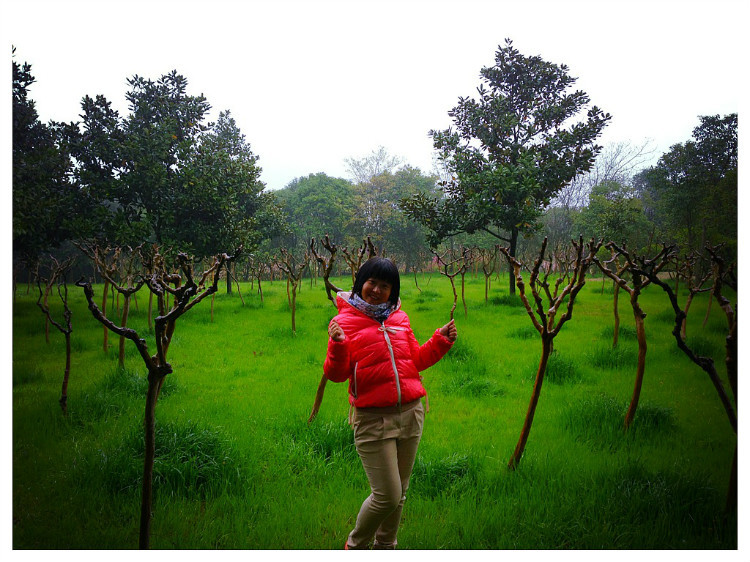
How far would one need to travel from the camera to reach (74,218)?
2.84 meters

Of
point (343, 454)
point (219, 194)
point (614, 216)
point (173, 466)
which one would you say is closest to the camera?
point (173, 466)

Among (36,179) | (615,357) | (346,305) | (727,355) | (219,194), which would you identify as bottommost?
Answer: (615,357)

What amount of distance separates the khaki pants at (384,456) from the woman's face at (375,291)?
1.35 feet

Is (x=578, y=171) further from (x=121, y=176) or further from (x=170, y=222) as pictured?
(x=121, y=176)

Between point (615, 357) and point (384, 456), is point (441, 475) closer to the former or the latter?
point (384, 456)

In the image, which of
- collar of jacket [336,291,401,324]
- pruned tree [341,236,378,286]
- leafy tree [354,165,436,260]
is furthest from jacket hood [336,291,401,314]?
leafy tree [354,165,436,260]

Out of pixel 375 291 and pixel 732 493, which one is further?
pixel 732 493

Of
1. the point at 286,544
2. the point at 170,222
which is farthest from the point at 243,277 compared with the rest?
the point at 286,544

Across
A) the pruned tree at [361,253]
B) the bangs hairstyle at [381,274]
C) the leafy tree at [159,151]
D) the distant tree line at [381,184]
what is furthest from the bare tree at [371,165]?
the bangs hairstyle at [381,274]

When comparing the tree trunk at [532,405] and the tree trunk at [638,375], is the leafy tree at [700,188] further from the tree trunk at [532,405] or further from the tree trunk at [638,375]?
the tree trunk at [532,405]

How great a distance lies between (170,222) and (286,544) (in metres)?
2.81

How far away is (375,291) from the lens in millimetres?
1503

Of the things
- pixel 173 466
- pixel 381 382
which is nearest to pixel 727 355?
pixel 381 382

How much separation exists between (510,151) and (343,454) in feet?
10.4
